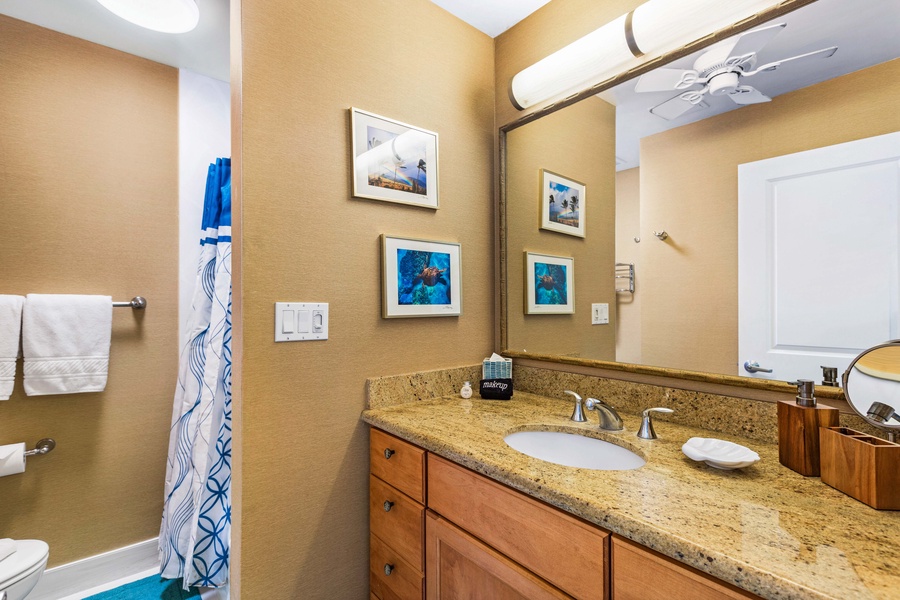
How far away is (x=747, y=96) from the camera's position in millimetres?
1065

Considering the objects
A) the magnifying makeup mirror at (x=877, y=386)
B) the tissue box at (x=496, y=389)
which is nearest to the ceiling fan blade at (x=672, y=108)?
the magnifying makeup mirror at (x=877, y=386)

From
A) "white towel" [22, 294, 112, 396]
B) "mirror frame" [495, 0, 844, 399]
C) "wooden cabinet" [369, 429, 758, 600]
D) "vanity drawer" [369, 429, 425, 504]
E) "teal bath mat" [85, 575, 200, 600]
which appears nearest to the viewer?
"wooden cabinet" [369, 429, 758, 600]

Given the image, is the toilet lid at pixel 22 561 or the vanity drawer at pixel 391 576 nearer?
the vanity drawer at pixel 391 576

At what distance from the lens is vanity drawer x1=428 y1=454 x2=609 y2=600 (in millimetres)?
708

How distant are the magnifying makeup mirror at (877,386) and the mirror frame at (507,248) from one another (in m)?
0.11

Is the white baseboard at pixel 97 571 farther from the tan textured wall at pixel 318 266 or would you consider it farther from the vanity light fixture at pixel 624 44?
the vanity light fixture at pixel 624 44

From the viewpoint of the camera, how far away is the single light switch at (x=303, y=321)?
Answer: 3.99 feet

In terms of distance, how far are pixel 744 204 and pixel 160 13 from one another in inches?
79.1

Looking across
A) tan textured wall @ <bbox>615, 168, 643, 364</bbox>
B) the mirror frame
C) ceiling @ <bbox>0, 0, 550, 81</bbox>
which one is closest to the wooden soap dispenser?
the mirror frame

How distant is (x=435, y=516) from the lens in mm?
1056

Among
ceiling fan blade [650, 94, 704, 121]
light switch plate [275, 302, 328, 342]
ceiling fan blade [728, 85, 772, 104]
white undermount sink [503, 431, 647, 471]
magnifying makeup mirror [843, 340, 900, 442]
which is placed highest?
ceiling fan blade [650, 94, 704, 121]

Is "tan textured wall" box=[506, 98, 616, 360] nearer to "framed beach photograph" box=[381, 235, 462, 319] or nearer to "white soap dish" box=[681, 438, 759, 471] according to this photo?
"framed beach photograph" box=[381, 235, 462, 319]

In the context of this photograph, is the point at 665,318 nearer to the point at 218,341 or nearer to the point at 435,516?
the point at 435,516

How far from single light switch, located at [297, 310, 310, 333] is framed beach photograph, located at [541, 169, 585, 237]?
0.95 m
